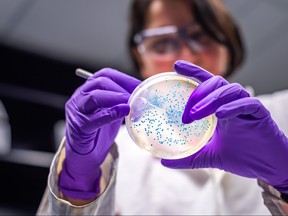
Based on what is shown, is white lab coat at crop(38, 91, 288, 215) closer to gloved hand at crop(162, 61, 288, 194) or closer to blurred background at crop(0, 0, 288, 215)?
gloved hand at crop(162, 61, 288, 194)

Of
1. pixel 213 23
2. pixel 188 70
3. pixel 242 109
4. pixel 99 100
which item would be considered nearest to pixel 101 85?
pixel 99 100

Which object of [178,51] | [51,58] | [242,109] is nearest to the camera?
[242,109]

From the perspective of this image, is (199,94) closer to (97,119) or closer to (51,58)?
(97,119)

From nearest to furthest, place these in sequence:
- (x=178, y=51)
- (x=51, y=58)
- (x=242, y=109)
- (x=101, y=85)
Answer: (x=242, y=109) < (x=101, y=85) < (x=178, y=51) < (x=51, y=58)

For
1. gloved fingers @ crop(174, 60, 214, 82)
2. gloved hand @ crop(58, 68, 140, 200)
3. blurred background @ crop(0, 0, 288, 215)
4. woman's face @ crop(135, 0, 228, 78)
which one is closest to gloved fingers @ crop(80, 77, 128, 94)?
gloved hand @ crop(58, 68, 140, 200)

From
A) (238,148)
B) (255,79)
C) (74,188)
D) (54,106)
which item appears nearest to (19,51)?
(54,106)

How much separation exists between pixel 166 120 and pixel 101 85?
146 millimetres

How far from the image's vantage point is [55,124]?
337 cm

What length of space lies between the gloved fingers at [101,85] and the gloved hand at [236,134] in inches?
4.9

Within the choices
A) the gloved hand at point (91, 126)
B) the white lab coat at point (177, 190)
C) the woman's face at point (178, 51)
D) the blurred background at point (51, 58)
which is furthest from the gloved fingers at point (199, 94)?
the blurred background at point (51, 58)

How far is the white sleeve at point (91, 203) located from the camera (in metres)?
0.86

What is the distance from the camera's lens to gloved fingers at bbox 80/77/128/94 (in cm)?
78

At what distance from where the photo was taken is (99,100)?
0.75 meters

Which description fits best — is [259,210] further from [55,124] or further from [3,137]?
[55,124]
